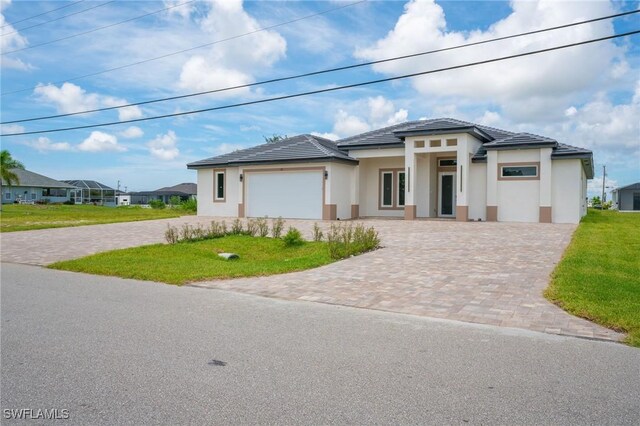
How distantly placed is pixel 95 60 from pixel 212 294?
15.2 m

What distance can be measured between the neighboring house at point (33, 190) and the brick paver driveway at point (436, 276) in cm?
5378

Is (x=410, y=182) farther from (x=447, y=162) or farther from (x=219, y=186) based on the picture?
(x=219, y=186)

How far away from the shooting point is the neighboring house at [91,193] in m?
73.8

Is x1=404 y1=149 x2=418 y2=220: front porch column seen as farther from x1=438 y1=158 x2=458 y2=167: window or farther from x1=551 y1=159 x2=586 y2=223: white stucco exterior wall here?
x1=551 y1=159 x2=586 y2=223: white stucco exterior wall

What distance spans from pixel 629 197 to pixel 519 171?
136ft

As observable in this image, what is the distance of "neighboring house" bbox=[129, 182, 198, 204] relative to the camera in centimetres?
7388

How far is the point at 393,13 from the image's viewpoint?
44.4ft

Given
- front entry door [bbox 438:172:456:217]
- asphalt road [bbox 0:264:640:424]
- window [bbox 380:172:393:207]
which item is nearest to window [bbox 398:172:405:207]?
window [bbox 380:172:393:207]

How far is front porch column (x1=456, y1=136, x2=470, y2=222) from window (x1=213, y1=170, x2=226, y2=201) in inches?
540

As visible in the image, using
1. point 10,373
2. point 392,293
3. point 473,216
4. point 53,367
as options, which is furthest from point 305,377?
Result: point 473,216

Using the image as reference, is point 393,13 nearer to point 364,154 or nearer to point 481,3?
point 481,3

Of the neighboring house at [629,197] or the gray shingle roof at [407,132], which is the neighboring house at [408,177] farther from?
the neighboring house at [629,197]

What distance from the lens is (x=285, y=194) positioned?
2477 centimetres

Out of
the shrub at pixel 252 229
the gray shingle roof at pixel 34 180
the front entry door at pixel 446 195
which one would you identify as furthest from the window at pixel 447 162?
the gray shingle roof at pixel 34 180
